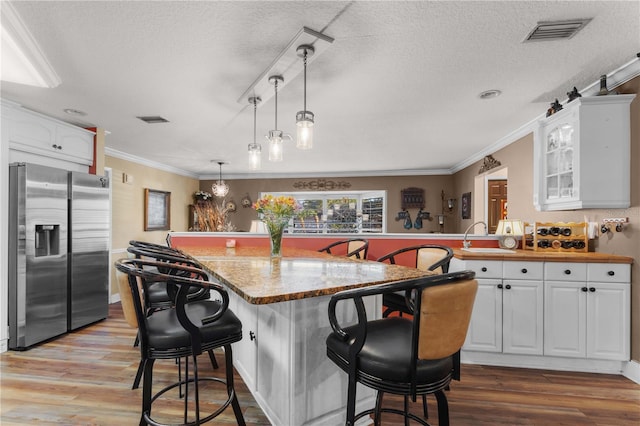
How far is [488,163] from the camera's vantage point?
4.90 metres

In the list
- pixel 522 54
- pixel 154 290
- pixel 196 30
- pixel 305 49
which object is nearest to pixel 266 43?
pixel 305 49

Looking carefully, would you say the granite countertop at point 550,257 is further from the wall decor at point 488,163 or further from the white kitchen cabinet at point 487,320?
the wall decor at point 488,163

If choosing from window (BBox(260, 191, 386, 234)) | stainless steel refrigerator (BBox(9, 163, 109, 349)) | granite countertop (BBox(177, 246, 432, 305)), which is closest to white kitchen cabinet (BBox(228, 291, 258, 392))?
granite countertop (BBox(177, 246, 432, 305))

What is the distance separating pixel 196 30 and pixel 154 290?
1.97 meters

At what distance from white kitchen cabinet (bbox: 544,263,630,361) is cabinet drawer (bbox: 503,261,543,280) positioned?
7 cm

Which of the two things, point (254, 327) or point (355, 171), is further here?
point (355, 171)

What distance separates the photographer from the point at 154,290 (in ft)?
8.74

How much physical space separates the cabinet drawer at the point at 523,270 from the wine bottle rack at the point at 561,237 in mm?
444

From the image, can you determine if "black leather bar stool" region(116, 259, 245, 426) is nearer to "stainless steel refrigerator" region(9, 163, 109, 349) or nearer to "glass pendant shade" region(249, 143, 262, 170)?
"glass pendant shade" region(249, 143, 262, 170)

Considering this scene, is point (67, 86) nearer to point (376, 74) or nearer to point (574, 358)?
point (376, 74)

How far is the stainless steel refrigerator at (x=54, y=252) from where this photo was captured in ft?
9.93

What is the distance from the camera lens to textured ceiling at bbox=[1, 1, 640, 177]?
5.76 feet

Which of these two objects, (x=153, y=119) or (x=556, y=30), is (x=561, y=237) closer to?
(x=556, y=30)

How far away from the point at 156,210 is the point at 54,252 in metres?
2.92
